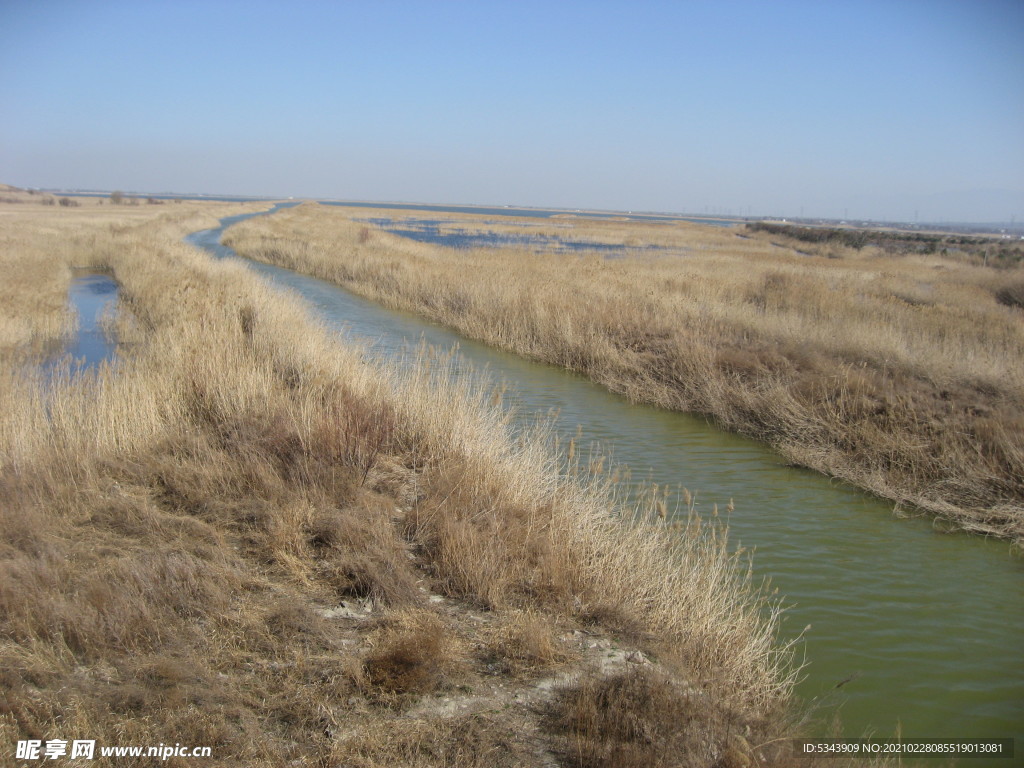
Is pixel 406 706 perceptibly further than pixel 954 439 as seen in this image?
No

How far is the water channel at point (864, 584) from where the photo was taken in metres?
4.70

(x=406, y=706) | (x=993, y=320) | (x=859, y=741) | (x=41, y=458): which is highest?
(x=993, y=320)

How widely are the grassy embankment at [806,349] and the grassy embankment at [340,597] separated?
4490mm

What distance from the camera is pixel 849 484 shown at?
355 inches

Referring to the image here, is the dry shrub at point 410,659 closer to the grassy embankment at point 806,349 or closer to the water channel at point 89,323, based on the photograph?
the water channel at point 89,323

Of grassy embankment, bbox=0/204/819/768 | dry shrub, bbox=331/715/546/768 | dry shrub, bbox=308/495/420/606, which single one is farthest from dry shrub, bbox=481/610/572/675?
dry shrub, bbox=308/495/420/606

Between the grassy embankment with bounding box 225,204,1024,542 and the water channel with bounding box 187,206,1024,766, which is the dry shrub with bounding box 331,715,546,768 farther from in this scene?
the grassy embankment with bounding box 225,204,1024,542

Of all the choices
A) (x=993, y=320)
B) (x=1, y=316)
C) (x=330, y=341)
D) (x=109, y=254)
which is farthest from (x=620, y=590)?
(x=109, y=254)

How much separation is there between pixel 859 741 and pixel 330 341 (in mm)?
8589

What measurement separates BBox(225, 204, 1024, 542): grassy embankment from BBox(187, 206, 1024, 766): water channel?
0.62 m

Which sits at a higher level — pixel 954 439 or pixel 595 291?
pixel 595 291

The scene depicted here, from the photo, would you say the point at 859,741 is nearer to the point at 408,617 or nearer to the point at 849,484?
the point at 408,617

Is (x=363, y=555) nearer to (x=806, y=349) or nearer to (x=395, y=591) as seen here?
(x=395, y=591)

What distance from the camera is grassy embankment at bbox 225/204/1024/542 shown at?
8.63 m
